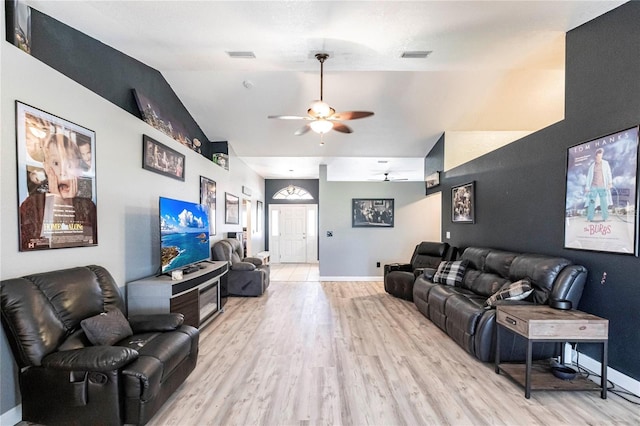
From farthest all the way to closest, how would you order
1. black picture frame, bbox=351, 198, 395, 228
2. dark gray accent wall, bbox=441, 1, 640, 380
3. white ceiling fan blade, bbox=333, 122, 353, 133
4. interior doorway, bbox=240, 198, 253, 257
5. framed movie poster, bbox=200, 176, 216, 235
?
interior doorway, bbox=240, 198, 253, 257 < black picture frame, bbox=351, 198, 395, 228 < framed movie poster, bbox=200, 176, 216, 235 < white ceiling fan blade, bbox=333, 122, 353, 133 < dark gray accent wall, bbox=441, 1, 640, 380

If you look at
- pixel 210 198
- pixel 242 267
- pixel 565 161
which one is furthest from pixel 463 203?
pixel 210 198

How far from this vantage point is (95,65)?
3156 mm

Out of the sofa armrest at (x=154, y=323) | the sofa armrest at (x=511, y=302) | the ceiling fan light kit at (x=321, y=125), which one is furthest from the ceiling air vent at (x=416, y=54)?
the sofa armrest at (x=154, y=323)

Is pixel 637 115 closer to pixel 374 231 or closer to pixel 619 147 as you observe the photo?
pixel 619 147

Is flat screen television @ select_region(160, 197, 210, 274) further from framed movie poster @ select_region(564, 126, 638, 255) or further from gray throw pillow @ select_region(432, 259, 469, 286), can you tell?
framed movie poster @ select_region(564, 126, 638, 255)

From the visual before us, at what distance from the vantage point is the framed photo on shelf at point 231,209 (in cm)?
650

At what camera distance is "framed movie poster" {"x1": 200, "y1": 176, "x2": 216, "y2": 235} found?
5.31m

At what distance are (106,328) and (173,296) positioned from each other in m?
0.96

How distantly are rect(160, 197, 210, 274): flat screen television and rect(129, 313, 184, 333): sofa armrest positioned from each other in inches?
34.7

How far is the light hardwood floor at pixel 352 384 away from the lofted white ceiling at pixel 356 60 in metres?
3.15

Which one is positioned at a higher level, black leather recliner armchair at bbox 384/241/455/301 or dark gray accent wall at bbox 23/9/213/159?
dark gray accent wall at bbox 23/9/213/159

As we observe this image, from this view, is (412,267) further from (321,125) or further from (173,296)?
(173,296)

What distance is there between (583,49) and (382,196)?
473cm

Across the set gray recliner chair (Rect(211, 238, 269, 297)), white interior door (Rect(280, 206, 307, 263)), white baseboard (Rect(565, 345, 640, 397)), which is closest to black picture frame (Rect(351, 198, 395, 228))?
gray recliner chair (Rect(211, 238, 269, 297))
